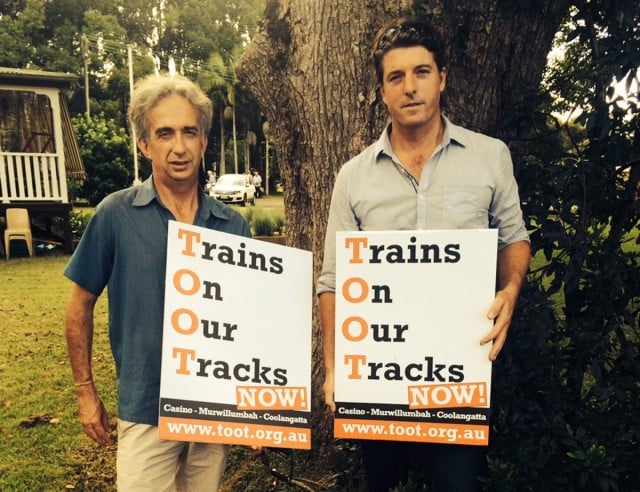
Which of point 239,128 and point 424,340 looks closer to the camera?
point 424,340

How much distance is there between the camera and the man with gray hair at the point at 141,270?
85.8 inches

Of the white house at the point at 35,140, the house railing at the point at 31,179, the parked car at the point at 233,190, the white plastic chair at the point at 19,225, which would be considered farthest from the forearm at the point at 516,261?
the parked car at the point at 233,190

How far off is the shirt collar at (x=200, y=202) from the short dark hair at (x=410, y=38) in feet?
2.60

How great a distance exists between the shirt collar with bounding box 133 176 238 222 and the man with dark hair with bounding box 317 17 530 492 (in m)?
0.43

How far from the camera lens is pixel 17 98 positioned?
52.1ft

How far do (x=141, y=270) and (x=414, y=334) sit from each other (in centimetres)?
101

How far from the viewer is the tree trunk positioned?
291 centimetres

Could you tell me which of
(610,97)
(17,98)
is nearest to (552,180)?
(610,97)

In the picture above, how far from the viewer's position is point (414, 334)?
2125 mm

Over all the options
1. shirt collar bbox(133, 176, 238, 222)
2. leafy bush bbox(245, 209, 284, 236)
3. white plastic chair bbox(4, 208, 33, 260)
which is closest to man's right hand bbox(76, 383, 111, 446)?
shirt collar bbox(133, 176, 238, 222)

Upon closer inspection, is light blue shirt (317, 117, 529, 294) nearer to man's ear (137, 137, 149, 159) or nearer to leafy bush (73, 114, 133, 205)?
man's ear (137, 137, 149, 159)

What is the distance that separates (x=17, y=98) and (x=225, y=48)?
48.9m

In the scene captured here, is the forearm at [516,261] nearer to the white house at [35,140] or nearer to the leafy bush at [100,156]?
the white house at [35,140]

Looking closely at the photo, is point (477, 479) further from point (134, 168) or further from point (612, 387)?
point (134, 168)
